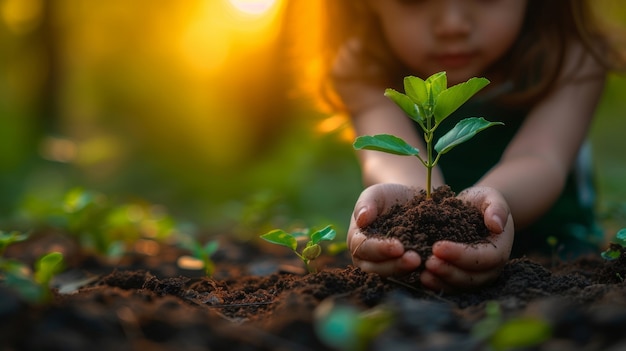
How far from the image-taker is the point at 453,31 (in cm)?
249

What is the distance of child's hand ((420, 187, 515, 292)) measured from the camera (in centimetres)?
157

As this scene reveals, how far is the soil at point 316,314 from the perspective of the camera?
3.76 ft

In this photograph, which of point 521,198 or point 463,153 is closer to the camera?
point 521,198

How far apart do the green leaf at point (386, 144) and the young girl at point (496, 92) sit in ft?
0.69

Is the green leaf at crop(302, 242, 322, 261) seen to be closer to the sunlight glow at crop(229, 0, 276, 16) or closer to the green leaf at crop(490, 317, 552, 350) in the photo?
the green leaf at crop(490, 317, 552, 350)

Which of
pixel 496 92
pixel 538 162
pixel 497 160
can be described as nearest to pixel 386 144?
pixel 538 162

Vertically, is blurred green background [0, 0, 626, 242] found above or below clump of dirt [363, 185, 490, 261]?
above

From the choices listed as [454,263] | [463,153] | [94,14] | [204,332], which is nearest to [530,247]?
[463,153]

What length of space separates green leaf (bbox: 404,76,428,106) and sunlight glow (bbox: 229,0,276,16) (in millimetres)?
7404

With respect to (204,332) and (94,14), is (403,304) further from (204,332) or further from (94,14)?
(94,14)

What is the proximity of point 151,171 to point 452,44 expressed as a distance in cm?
727

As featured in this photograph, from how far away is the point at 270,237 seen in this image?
1.83m

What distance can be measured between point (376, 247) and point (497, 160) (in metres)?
1.86

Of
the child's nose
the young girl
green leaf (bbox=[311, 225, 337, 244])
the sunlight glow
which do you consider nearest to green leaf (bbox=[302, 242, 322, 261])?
green leaf (bbox=[311, 225, 337, 244])
